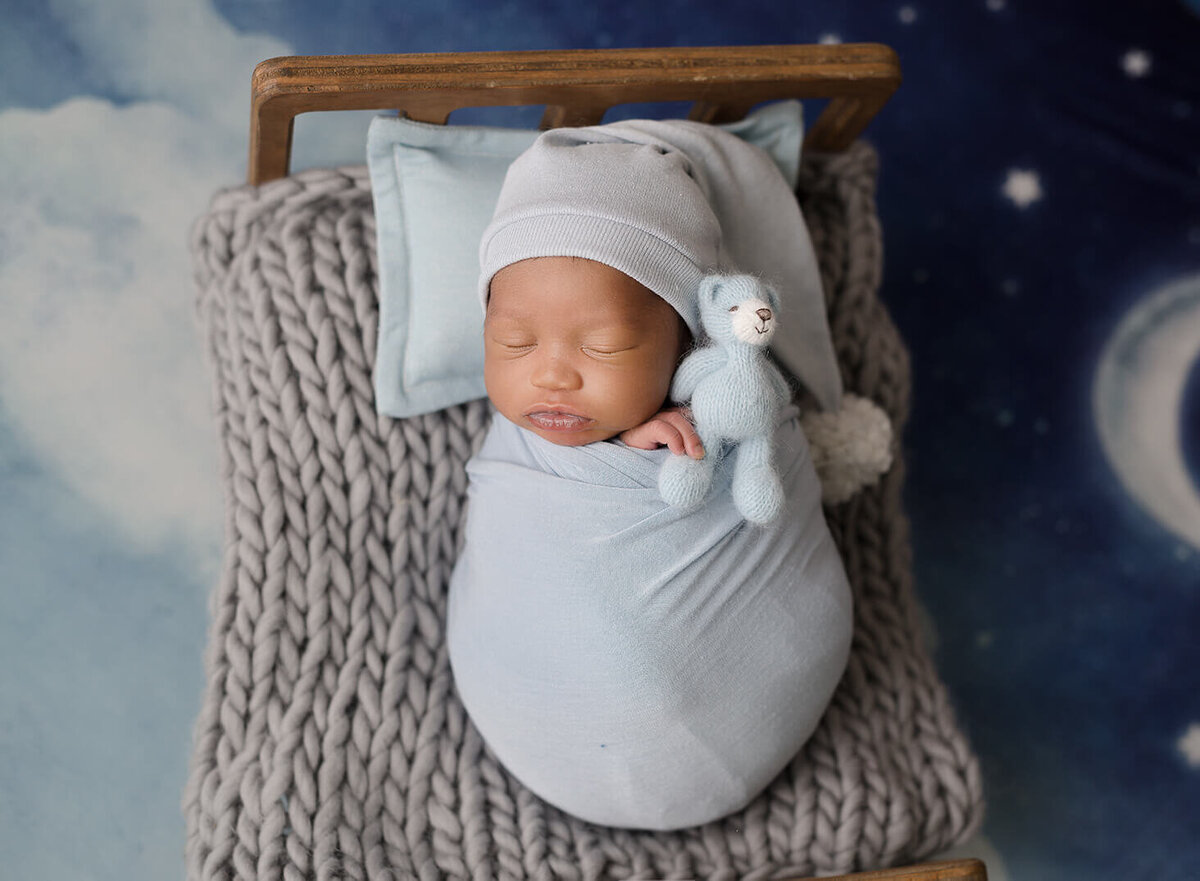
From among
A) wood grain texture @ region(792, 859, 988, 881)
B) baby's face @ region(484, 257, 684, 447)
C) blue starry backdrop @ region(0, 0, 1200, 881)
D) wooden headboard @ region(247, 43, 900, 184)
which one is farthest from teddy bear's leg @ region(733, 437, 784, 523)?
blue starry backdrop @ region(0, 0, 1200, 881)

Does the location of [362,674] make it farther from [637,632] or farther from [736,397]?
[736,397]

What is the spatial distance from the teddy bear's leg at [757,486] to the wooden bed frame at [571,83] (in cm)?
40

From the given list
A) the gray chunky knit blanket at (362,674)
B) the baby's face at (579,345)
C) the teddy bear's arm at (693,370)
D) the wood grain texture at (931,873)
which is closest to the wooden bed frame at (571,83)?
the wood grain texture at (931,873)

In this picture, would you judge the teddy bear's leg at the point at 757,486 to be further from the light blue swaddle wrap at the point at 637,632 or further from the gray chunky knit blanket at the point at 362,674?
the gray chunky knit blanket at the point at 362,674

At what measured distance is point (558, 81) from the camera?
1198 millimetres

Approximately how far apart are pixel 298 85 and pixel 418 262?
0.24 metres

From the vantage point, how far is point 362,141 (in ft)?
5.44

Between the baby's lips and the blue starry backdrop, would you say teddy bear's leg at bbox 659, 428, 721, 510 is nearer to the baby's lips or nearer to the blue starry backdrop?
the baby's lips

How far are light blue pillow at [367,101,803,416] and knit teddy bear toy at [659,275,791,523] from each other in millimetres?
341

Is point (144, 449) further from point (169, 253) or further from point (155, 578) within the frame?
point (169, 253)

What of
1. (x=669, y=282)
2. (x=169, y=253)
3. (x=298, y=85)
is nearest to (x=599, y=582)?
(x=669, y=282)

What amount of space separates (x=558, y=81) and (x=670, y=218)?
0.28 meters

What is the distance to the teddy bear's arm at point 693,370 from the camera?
3.32 ft

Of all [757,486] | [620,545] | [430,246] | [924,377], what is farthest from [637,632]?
[924,377]
